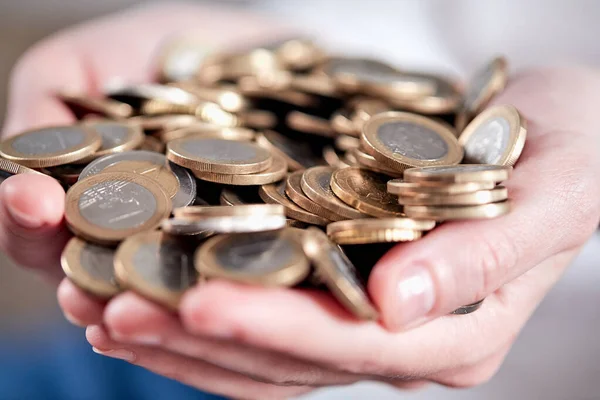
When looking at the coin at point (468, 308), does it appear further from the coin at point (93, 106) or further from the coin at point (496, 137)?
the coin at point (93, 106)

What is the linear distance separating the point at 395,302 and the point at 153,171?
66 cm

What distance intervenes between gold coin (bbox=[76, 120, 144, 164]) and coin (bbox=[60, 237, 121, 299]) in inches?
13.9

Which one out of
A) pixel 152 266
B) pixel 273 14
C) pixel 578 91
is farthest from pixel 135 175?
pixel 273 14

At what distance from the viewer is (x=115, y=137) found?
143 centimetres

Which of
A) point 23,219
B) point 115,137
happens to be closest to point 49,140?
point 115,137

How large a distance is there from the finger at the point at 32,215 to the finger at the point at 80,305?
0.49 feet

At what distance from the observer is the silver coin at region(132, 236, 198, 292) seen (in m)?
0.92

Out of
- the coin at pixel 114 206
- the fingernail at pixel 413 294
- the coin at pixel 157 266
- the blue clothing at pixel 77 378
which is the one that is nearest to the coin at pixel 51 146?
the coin at pixel 114 206

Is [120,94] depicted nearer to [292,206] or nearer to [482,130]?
[292,206]

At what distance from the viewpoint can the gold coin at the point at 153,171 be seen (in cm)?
122

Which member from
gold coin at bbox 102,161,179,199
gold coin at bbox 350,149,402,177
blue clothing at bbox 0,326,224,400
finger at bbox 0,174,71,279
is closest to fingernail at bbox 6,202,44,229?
finger at bbox 0,174,71,279

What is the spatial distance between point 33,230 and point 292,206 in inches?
19.8

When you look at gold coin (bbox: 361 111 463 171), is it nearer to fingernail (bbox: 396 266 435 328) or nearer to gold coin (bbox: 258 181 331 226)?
gold coin (bbox: 258 181 331 226)

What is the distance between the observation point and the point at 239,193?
130 cm
